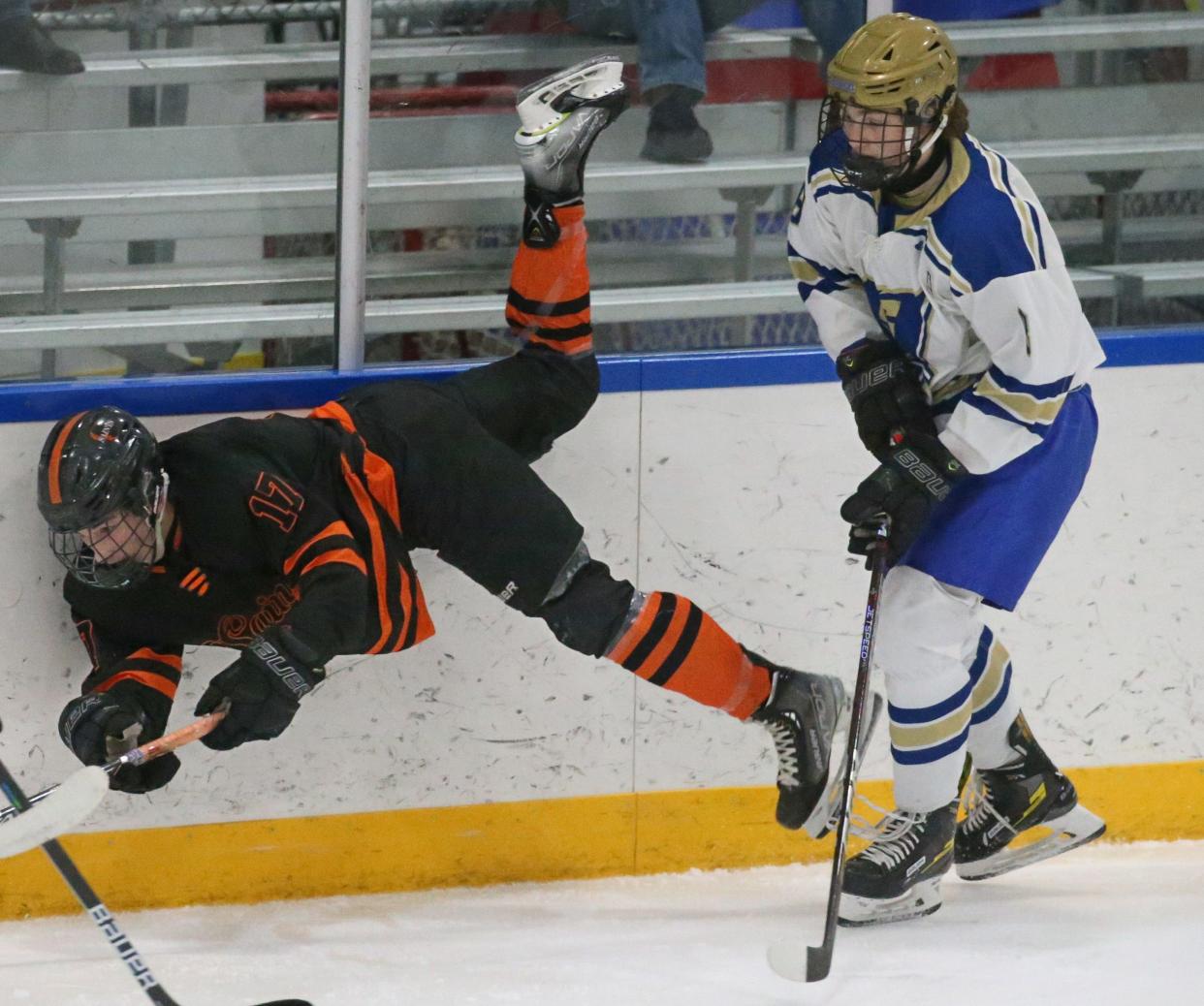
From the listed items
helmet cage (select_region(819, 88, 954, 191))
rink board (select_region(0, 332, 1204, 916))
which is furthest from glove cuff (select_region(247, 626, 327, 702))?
helmet cage (select_region(819, 88, 954, 191))

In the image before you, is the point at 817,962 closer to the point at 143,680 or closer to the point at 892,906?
the point at 892,906

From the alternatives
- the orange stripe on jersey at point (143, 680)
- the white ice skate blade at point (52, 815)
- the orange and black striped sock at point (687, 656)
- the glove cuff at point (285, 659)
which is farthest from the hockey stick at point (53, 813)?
the orange and black striped sock at point (687, 656)

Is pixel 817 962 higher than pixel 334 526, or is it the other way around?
pixel 334 526

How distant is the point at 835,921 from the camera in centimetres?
268

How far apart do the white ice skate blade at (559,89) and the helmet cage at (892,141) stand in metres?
0.45

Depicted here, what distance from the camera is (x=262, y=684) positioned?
245cm

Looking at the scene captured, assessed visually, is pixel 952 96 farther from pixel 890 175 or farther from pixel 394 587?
pixel 394 587

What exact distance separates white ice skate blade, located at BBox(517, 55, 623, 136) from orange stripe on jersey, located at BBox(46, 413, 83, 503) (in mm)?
831

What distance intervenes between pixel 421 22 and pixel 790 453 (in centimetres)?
96

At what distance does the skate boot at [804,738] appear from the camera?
2.82 metres

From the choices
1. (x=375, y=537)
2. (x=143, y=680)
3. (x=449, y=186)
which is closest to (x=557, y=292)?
(x=449, y=186)

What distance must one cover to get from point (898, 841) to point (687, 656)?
0.44 meters

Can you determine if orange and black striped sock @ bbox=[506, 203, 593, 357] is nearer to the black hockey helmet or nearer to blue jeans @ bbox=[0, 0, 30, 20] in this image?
the black hockey helmet

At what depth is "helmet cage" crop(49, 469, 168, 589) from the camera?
2477 mm
